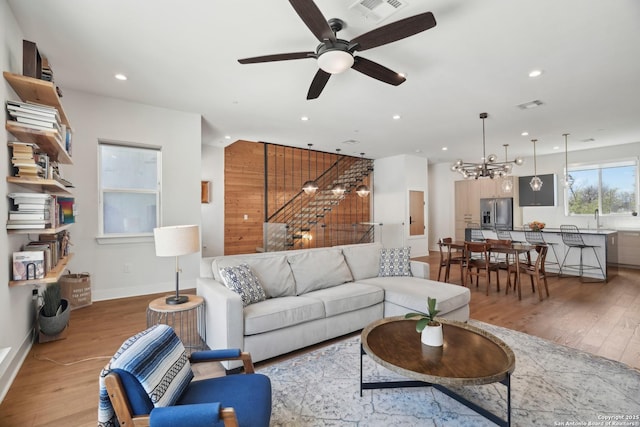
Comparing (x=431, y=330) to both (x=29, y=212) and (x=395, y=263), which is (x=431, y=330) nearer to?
(x=395, y=263)

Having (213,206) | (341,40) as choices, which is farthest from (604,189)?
(213,206)

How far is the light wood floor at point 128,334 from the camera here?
2.12m

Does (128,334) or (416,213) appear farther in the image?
(416,213)

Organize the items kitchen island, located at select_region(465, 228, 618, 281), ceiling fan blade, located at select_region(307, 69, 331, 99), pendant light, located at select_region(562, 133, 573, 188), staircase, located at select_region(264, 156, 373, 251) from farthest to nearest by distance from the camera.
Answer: staircase, located at select_region(264, 156, 373, 251)
pendant light, located at select_region(562, 133, 573, 188)
kitchen island, located at select_region(465, 228, 618, 281)
ceiling fan blade, located at select_region(307, 69, 331, 99)

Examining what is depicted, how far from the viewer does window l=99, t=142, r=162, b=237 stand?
467 centimetres

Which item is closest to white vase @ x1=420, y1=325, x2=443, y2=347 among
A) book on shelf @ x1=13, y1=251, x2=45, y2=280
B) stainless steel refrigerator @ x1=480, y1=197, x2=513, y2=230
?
book on shelf @ x1=13, y1=251, x2=45, y2=280

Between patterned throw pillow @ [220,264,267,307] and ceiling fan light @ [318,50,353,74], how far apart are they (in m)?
1.98

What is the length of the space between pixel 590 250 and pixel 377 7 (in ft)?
21.4

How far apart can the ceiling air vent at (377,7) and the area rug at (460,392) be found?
2.94 m

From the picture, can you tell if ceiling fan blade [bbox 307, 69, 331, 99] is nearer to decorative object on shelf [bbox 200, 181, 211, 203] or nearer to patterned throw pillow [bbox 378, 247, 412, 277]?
patterned throw pillow [bbox 378, 247, 412, 277]

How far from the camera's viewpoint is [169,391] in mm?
1385

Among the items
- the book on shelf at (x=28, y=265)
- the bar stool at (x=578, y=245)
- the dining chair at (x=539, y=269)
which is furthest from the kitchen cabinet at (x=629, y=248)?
the book on shelf at (x=28, y=265)

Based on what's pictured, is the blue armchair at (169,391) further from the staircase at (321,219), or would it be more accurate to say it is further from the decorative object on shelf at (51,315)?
the staircase at (321,219)

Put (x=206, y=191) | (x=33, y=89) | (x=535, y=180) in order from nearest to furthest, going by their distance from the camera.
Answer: (x=33, y=89), (x=535, y=180), (x=206, y=191)
